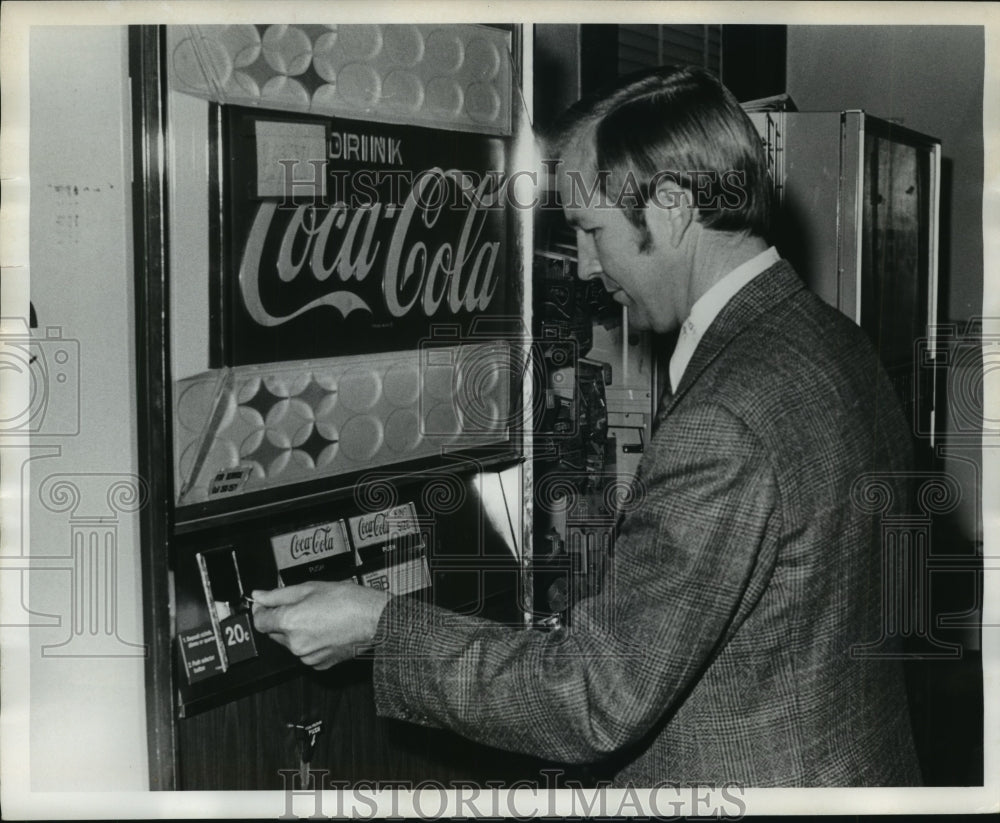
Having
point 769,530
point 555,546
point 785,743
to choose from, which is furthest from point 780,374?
point 555,546

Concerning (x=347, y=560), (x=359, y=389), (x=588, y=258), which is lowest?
(x=347, y=560)

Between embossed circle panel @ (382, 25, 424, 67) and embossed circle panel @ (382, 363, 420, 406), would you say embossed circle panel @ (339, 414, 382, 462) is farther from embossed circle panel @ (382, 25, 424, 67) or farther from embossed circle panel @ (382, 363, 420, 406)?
embossed circle panel @ (382, 25, 424, 67)

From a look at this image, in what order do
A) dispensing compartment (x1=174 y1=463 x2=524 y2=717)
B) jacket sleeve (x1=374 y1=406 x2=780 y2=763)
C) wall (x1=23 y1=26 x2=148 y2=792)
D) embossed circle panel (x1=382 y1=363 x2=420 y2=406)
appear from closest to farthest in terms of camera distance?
jacket sleeve (x1=374 y1=406 x2=780 y2=763) < wall (x1=23 y1=26 x2=148 y2=792) < dispensing compartment (x1=174 y1=463 x2=524 y2=717) < embossed circle panel (x1=382 y1=363 x2=420 y2=406)

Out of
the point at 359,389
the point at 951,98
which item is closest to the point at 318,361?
the point at 359,389

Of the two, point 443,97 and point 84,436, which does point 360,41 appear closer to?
point 443,97

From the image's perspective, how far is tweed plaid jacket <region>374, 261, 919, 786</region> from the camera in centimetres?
149

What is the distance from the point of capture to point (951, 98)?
2.26 m

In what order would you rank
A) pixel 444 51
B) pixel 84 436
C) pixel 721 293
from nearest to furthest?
pixel 721 293 → pixel 84 436 → pixel 444 51

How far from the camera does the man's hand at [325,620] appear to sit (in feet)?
5.85

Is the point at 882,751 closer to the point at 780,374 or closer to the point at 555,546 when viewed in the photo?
the point at 780,374

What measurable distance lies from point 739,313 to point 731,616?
456 millimetres

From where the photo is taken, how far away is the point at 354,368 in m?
2.18

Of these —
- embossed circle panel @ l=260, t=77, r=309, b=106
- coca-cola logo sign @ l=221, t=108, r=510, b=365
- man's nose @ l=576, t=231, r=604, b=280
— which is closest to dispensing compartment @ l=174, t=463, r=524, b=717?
coca-cola logo sign @ l=221, t=108, r=510, b=365

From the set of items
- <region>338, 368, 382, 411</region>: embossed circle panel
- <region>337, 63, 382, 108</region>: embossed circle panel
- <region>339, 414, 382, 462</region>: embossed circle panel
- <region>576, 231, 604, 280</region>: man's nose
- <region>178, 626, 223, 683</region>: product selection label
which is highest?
<region>337, 63, 382, 108</region>: embossed circle panel
